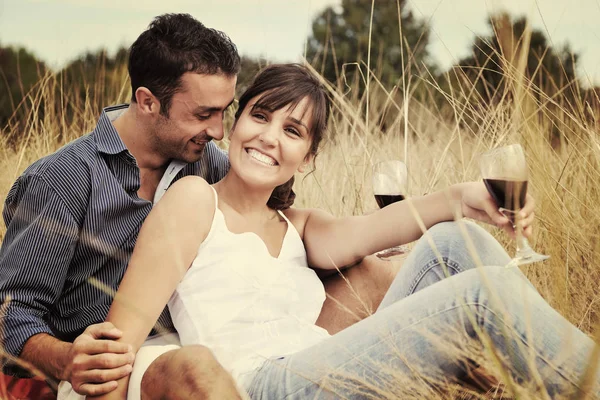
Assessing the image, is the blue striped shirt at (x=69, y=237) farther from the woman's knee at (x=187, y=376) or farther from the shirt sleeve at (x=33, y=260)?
the woman's knee at (x=187, y=376)

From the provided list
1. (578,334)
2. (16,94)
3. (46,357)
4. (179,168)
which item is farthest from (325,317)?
(16,94)

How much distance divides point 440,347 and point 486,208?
2.13 feet

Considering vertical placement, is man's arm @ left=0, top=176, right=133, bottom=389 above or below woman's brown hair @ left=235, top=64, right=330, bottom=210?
below

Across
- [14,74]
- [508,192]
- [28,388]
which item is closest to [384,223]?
[508,192]

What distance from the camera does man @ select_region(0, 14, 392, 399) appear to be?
183 centimetres

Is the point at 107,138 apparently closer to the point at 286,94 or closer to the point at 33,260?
the point at 33,260

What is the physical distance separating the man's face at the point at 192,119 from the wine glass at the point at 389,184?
0.74m

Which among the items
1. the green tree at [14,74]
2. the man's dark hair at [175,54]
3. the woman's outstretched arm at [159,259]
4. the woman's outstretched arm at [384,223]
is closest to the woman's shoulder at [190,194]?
the woman's outstretched arm at [159,259]

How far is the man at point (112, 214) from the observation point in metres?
1.83

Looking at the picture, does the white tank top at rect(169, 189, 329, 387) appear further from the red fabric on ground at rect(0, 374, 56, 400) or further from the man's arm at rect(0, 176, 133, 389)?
the red fabric on ground at rect(0, 374, 56, 400)

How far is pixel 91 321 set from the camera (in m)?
2.51

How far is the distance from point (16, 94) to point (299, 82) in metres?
15.6

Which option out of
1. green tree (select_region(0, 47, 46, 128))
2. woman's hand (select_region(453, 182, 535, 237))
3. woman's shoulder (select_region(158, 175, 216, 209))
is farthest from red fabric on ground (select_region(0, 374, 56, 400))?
green tree (select_region(0, 47, 46, 128))

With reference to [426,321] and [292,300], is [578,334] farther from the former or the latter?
[292,300]
